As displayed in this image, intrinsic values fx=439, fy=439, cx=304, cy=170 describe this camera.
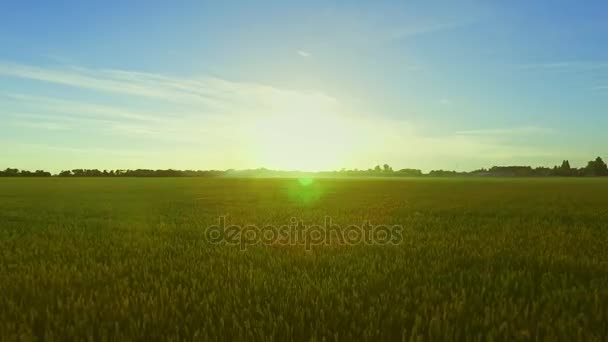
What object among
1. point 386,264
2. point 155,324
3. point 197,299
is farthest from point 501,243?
point 155,324

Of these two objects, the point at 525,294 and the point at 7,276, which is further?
the point at 7,276

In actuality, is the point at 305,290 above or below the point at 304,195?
above

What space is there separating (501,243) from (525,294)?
181 inches

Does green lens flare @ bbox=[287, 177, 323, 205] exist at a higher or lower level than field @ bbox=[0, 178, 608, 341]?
lower

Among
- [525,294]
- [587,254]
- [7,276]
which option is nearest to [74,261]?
[7,276]

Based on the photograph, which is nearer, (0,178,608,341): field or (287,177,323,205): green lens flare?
(0,178,608,341): field

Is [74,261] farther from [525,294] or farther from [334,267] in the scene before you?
[525,294]

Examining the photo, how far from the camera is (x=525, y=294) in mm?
5656

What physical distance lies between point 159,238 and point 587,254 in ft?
31.1

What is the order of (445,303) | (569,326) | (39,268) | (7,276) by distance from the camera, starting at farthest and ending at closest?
(39,268) < (7,276) < (445,303) < (569,326)

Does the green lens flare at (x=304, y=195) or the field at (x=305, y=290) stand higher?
the field at (x=305, y=290)

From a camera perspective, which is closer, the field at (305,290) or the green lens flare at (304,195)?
the field at (305,290)

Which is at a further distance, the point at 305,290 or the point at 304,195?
the point at 304,195

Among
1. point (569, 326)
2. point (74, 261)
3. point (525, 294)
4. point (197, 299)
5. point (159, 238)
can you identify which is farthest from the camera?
point (159, 238)
